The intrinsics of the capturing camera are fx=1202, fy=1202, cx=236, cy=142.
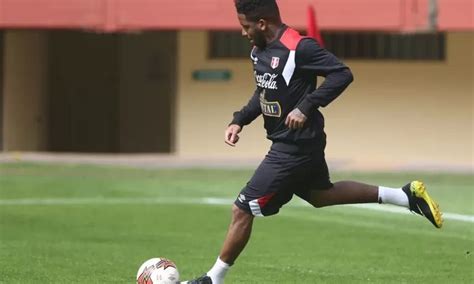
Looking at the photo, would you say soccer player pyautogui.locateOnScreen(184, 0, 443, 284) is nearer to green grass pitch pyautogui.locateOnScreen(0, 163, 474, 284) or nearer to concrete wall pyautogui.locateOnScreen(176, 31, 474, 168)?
green grass pitch pyautogui.locateOnScreen(0, 163, 474, 284)

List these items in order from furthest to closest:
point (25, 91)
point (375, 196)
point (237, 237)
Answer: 1. point (25, 91)
2. point (375, 196)
3. point (237, 237)

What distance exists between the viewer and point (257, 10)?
8273 mm

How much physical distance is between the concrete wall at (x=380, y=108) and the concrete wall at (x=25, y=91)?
381cm

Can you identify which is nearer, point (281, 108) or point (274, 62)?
point (274, 62)

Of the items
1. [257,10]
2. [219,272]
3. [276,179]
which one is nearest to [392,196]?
[276,179]

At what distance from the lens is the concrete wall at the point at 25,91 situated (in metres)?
26.5

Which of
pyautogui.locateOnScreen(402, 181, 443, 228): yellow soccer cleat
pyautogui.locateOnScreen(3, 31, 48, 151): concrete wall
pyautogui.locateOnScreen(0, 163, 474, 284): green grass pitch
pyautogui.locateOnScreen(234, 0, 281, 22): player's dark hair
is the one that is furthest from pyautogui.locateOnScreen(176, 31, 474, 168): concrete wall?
pyautogui.locateOnScreen(234, 0, 281, 22): player's dark hair

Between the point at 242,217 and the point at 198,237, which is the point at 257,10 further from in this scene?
the point at 198,237

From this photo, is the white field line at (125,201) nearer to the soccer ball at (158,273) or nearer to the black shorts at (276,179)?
the black shorts at (276,179)

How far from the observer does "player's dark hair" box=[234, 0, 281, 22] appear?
27.1ft

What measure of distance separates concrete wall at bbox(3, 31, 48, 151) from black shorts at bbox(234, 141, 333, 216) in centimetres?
1860

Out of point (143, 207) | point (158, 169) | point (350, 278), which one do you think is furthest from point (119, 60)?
point (350, 278)

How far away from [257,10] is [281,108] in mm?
700

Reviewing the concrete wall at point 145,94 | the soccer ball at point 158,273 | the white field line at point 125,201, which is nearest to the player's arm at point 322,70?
the soccer ball at point 158,273
